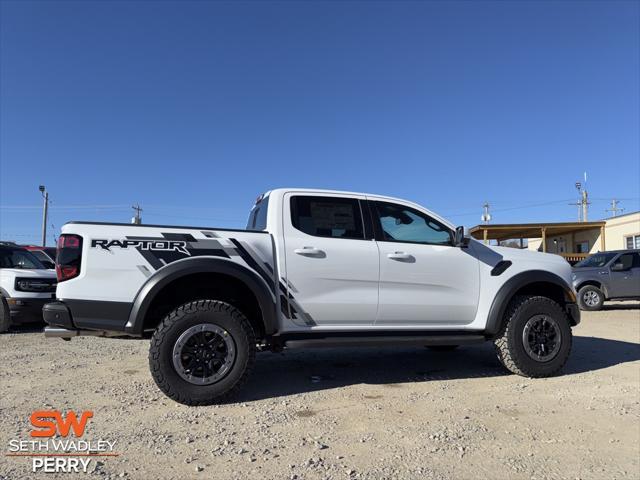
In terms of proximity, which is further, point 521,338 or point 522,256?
point 522,256

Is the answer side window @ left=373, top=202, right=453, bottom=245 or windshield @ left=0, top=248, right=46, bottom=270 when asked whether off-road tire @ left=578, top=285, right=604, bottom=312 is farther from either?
windshield @ left=0, top=248, right=46, bottom=270

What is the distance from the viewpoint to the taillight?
154 inches

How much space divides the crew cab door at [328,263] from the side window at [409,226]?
251 millimetres

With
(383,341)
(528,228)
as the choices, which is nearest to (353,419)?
(383,341)

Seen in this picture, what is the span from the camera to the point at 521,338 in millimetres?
5055

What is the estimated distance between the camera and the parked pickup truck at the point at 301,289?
3975mm

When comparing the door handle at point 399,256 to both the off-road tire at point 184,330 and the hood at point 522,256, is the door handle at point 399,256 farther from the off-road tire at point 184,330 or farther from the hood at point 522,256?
the off-road tire at point 184,330

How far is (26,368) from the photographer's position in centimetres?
541

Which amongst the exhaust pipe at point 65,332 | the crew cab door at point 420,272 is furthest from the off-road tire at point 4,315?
the crew cab door at point 420,272

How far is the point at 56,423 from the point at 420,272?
346 centimetres

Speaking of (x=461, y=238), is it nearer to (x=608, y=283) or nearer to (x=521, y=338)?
(x=521, y=338)

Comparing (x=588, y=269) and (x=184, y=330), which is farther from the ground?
(x=588, y=269)

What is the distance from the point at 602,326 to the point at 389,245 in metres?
6.98

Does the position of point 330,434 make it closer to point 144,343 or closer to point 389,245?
point 389,245
